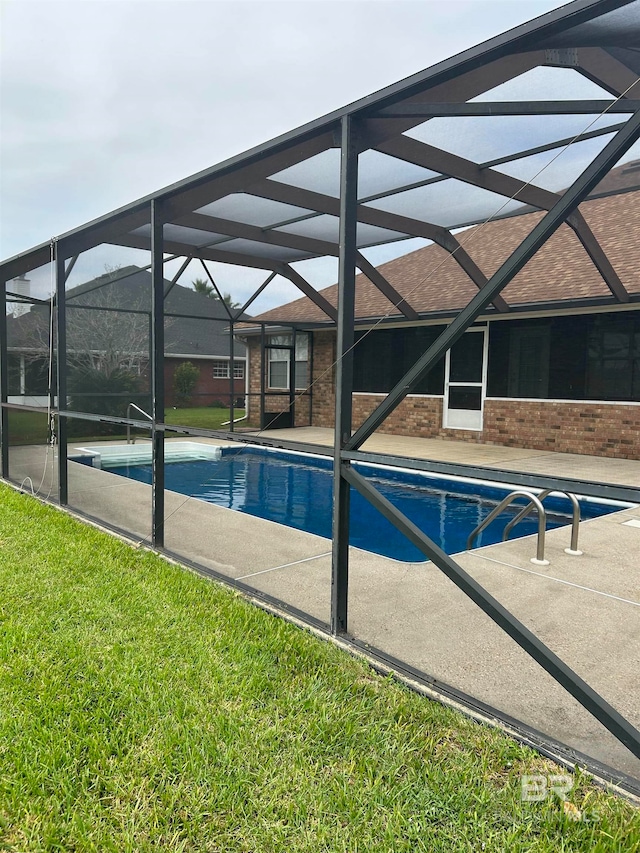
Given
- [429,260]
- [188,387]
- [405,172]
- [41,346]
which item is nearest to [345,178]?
[405,172]

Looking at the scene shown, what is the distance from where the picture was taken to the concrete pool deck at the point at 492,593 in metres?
2.68

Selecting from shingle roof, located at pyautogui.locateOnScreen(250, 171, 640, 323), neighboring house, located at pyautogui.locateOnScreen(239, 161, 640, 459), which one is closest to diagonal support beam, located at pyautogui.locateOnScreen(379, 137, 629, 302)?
shingle roof, located at pyautogui.locateOnScreen(250, 171, 640, 323)

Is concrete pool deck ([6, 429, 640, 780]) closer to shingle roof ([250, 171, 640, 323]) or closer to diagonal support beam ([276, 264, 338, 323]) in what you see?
shingle roof ([250, 171, 640, 323])

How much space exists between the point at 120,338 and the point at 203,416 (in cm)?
363

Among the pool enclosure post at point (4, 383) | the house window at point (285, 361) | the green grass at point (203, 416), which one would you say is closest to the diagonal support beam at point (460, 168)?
the pool enclosure post at point (4, 383)

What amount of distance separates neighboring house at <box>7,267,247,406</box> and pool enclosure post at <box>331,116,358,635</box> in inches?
259

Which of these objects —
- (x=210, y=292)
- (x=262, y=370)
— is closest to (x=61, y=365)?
(x=262, y=370)

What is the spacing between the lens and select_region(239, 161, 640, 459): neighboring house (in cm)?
929

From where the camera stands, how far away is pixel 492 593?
3.85 metres

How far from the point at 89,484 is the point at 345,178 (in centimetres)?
579

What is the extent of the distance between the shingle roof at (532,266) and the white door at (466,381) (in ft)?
3.01

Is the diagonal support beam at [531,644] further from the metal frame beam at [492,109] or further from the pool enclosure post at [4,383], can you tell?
the pool enclosure post at [4,383]

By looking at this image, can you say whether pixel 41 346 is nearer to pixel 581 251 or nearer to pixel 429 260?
pixel 429 260

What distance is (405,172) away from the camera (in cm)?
511
